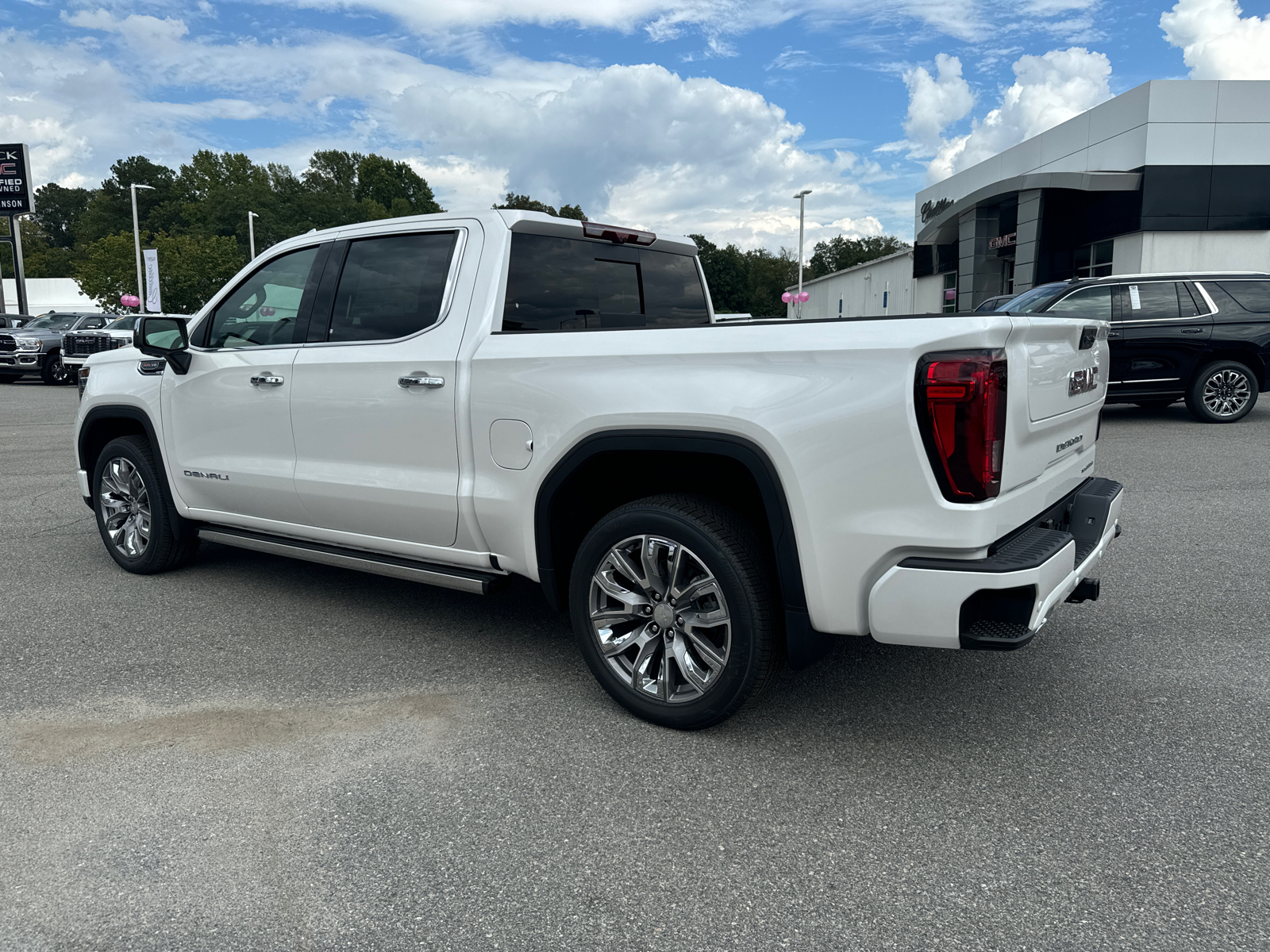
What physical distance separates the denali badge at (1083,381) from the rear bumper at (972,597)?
66cm

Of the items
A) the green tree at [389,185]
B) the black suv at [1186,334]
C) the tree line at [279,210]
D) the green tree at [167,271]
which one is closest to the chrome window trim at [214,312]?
the black suv at [1186,334]

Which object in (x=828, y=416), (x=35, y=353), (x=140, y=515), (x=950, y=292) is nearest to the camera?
(x=828, y=416)

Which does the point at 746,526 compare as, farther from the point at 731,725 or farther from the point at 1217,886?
the point at 1217,886

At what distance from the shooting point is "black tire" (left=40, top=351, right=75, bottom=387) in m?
22.7

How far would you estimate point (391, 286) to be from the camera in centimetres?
415

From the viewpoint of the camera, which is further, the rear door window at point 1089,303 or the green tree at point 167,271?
the green tree at point 167,271

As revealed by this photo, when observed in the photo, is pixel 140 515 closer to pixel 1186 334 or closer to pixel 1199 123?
pixel 1186 334

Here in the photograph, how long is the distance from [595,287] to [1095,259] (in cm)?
2747

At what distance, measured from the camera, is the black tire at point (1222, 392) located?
11.5 m

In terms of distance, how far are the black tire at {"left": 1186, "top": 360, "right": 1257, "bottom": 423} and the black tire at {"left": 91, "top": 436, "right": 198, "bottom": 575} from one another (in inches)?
452

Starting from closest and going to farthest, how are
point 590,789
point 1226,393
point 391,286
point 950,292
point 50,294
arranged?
1. point 590,789
2. point 391,286
3. point 1226,393
4. point 950,292
5. point 50,294

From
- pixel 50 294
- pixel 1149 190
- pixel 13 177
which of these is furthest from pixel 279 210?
pixel 1149 190

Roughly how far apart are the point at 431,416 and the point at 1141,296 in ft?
34.8

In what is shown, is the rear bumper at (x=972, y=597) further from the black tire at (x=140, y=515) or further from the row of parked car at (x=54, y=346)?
the row of parked car at (x=54, y=346)
